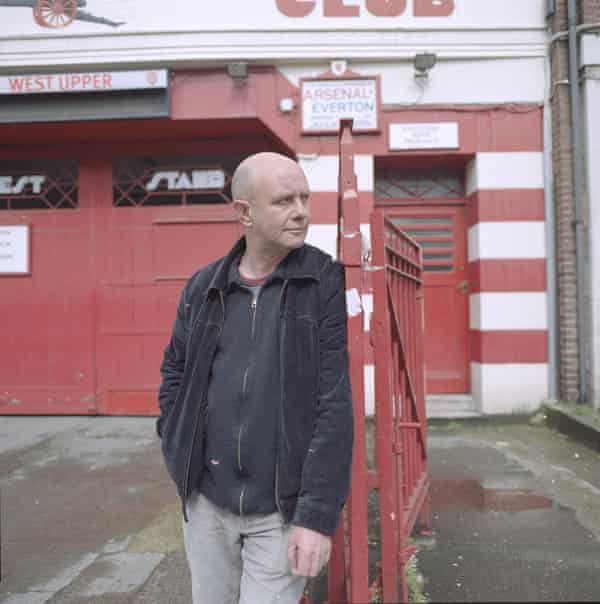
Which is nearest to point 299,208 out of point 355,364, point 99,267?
point 355,364

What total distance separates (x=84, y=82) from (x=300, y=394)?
614 cm

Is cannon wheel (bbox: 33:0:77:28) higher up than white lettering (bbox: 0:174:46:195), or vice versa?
cannon wheel (bbox: 33:0:77:28)

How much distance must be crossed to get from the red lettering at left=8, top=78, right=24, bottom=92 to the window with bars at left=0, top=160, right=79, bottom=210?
105cm

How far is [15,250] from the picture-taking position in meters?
7.27

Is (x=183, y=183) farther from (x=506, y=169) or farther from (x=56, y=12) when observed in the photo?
(x=506, y=169)

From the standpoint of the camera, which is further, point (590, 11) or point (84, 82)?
point (84, 82)

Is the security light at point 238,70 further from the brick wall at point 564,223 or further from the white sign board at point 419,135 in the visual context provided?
the brick wall at point 564,223

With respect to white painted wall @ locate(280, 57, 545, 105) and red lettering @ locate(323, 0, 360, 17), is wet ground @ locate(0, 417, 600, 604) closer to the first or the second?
white painted wall @ locate(280, 57, 545, 105)

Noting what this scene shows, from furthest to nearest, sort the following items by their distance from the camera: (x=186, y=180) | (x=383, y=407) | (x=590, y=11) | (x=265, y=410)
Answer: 1. (x=186, y=180)
2. (x=590, y=11)
3. (x=383, y=407)
4. (x=265, y=410)

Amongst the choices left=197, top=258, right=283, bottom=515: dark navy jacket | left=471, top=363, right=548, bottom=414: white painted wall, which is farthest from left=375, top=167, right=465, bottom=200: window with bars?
left=197, top=258, right=283, bottom=515: dark navy jacket

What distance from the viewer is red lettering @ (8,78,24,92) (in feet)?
21.2

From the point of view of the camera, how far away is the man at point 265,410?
1.63 meters

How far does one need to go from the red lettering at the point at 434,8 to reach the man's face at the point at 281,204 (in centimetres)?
578

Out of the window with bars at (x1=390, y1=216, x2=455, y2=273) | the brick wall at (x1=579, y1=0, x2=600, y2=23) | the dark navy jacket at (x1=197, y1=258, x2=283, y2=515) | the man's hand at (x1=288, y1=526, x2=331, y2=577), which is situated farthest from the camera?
the window with bars at (x1=390, y1=216, x2=455, y2=273)
